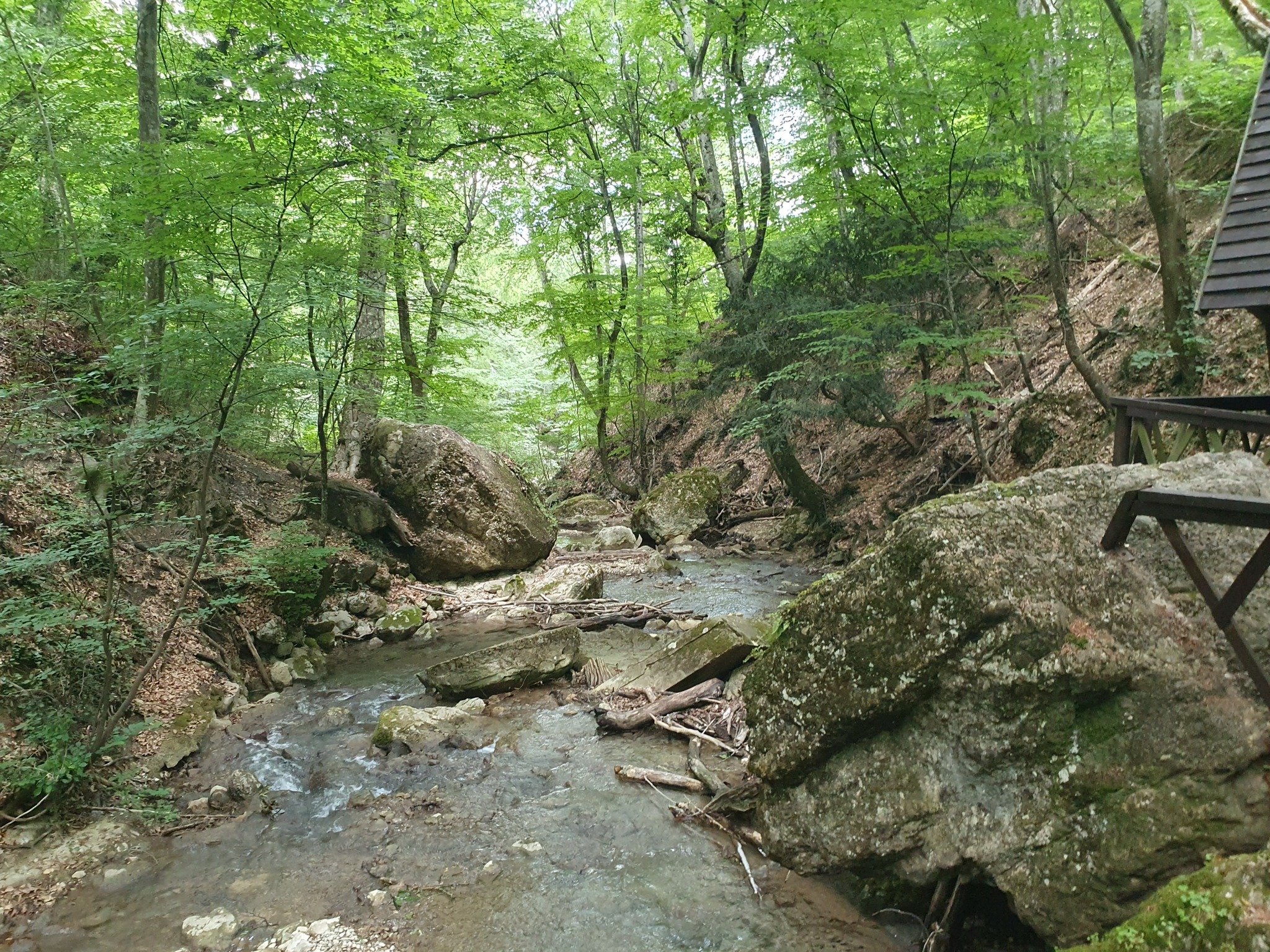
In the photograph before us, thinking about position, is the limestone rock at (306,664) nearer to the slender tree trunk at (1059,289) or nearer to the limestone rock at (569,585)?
the limestone rock at (569,585)

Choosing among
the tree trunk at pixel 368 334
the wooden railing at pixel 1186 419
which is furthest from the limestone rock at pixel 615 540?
the wooden railing at pixel 1186 419

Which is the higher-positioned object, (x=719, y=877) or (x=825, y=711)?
(x=825, y=711)

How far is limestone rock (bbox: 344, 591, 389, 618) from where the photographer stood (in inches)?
360

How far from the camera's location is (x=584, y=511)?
18297mm

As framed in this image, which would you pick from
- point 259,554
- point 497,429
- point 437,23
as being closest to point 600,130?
point 437,23

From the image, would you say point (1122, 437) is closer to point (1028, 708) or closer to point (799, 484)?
point (1028, 708)

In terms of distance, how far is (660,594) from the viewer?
1021cm

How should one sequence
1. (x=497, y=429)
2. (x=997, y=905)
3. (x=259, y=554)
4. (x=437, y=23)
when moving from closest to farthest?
(x=997, y=905) → (x=259, y=554) → (x=437, y=23) → (x=497, y=429)

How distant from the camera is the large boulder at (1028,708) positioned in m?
2.64

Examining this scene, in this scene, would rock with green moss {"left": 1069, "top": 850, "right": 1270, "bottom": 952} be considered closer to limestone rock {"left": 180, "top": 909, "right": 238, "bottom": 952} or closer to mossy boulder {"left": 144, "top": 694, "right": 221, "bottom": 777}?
limestone rock {"left": 180, "top": 909, "right": 238, "bottom": 952}

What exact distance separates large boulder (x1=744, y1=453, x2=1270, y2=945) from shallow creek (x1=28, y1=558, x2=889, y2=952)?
52 centimetres

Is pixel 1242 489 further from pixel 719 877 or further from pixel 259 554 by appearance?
pixel 259 554

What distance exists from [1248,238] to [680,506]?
10.6 m

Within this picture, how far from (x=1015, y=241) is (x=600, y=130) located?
11.6 meters
